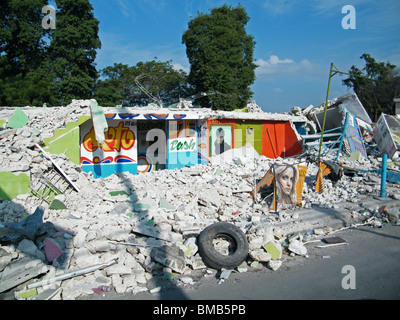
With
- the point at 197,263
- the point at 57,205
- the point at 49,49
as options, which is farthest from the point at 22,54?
the point at 197,263

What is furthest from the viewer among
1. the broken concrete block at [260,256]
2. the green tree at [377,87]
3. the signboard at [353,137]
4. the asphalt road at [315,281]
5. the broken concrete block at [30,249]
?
the green tree at [377,87]

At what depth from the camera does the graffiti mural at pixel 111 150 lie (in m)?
10.6

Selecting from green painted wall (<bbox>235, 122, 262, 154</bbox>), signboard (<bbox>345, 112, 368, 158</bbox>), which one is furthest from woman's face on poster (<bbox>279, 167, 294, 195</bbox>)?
signboard (<bbox>345, 112, 368, 158</bbox>)

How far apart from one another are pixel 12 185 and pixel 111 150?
4582mm

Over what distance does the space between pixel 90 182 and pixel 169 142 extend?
4697 mm

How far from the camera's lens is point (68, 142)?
9.41 m

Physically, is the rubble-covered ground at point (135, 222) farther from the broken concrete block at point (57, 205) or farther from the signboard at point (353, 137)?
the signboard at point (353, 137)

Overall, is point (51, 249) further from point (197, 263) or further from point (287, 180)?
point (287, 180)

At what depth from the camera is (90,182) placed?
888 centimetres

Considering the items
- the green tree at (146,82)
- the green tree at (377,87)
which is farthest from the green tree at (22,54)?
the green tree at (377,87)

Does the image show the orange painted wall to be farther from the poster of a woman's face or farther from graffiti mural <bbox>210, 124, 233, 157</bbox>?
the poster of a woman's face

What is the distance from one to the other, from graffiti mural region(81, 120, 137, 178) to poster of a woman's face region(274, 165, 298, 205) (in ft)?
21.3

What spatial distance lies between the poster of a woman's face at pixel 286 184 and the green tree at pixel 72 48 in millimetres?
16833
